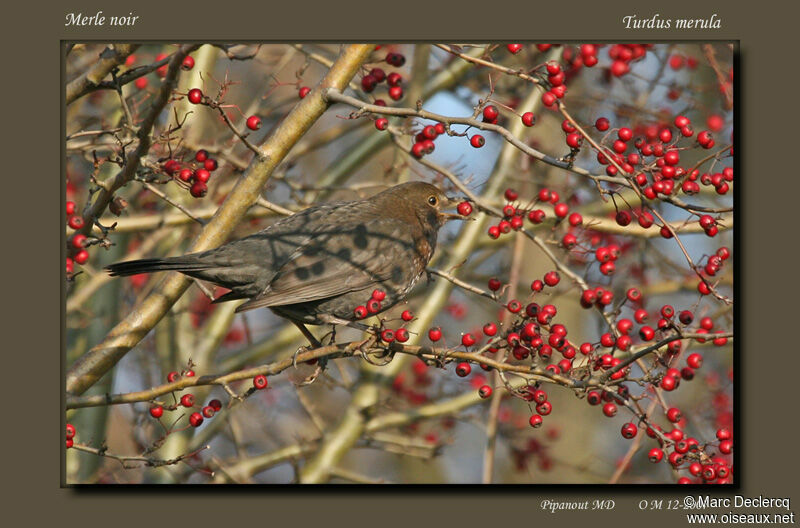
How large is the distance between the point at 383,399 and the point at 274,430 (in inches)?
69.7

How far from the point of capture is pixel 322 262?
4.09m

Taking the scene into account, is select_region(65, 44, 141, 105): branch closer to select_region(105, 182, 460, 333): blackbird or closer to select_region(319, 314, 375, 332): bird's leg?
select_region(105, 182, 460, 333): blackbird

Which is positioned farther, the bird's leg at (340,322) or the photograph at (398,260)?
the bird's leg at (340,322)

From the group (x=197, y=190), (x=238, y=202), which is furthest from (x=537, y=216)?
(x=197, y=190)

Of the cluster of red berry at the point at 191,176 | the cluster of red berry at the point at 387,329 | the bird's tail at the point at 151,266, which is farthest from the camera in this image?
the bird's tail at the point at 151,266

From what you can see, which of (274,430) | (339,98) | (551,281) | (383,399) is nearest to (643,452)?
(383,399)

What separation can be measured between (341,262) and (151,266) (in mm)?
969

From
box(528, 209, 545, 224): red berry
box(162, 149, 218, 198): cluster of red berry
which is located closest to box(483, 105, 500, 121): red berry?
box(528, 209, 545, 224): red berry

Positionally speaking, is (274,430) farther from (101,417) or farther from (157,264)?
(157,264)

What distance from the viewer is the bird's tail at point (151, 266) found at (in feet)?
11.5

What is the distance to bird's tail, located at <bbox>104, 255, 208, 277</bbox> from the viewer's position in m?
3.50

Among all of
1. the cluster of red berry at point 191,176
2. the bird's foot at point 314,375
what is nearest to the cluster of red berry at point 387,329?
the bird's foot at point 314,375

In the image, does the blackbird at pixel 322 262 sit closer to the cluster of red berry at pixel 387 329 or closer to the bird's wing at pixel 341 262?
the bird's wing at pixel 341 262

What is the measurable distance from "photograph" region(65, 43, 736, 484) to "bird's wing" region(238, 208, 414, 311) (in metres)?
0.02
